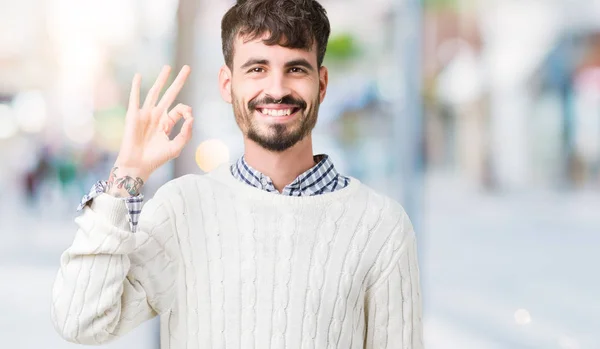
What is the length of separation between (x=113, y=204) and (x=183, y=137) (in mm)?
164

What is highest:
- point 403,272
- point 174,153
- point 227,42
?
point 227,42

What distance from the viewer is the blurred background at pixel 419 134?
3434 mm

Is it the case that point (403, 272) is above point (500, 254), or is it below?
above

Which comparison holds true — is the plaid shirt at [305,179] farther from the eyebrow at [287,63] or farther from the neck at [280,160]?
the eyebrow at [287,63]

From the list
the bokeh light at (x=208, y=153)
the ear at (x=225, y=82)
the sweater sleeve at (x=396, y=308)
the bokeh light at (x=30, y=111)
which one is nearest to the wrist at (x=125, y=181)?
the ear at (x=225, y=82)

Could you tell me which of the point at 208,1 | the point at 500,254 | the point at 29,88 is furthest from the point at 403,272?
the point at 29,88

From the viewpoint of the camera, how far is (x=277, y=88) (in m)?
1.15

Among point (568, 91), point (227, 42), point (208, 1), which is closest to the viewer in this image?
point (227, 42)

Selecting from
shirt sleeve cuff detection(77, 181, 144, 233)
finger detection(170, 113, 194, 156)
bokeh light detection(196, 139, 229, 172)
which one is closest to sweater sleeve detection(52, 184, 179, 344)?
shirt sleeve cuff detection(77, 181, 144, 233)

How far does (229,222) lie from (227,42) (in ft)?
0.88

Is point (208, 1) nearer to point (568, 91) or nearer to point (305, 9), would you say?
point (305, 9)

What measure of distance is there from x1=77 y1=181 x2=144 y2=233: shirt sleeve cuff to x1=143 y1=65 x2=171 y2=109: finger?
0.44 feet

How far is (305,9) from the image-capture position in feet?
3.87

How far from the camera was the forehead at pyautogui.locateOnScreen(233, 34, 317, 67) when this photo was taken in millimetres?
1158
